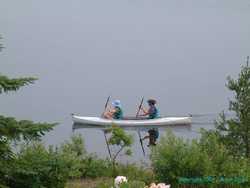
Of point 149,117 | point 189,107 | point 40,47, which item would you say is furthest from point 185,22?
point 149,117

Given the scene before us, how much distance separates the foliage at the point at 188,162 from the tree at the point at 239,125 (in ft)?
3.77

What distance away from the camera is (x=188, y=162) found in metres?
6.70

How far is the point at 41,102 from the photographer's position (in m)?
27.1

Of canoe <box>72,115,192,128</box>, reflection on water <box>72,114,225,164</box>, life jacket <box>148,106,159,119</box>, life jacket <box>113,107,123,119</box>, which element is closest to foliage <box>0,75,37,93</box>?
reflection on water <box>72,114,225,164</box>

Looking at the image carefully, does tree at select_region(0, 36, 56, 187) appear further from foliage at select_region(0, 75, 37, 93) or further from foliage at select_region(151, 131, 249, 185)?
foliage at select_region(151, 131, 249, 185)

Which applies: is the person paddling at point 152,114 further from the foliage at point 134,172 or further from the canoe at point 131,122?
the foliage at point 134,172

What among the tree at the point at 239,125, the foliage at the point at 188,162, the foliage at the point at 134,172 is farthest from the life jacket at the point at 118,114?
the foliage at the point at 188,162

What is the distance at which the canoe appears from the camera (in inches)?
898

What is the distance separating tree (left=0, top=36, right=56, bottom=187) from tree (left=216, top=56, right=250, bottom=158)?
426 centimetres

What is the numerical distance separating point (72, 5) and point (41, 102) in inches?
1543

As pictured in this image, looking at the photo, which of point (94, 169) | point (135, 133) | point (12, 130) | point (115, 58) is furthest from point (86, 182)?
point (115, 58)

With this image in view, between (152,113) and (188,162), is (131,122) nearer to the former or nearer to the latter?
(152,113)

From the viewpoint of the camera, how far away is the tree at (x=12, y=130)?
172 inches

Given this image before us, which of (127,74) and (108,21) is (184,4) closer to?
(108,21)
